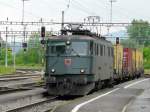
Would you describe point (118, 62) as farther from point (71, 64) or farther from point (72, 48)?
point (71, 64)

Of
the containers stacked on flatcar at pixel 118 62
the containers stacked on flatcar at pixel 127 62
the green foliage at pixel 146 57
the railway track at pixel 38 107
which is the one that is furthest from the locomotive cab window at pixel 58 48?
the green foliage at pixel 146 57

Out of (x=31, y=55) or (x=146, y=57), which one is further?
(x=31, y=55)

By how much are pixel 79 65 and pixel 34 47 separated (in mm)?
98523

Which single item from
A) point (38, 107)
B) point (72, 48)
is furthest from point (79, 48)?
point (38, 107)

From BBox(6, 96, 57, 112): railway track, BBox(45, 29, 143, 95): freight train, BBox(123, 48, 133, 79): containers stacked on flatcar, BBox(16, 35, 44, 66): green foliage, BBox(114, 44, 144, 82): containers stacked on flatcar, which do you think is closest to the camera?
BBox(6, 96, 57, 112): railway track

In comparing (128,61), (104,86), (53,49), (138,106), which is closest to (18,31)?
(128,61)

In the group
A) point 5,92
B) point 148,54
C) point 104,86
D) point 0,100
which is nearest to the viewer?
point 0,100

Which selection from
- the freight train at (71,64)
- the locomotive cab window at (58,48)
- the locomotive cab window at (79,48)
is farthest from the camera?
the locomotive cab window at (58,48)

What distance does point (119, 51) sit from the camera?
38.3m

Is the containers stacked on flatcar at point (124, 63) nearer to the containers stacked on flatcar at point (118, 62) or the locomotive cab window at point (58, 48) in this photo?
the containers stacked on flatcar at point (118, 62)

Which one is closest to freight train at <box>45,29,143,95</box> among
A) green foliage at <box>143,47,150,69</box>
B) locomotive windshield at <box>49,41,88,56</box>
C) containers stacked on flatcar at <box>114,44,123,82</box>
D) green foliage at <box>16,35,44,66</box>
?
locomotive windshield at <box>49,41,88,56</box>

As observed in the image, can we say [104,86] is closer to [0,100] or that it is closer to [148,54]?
[0,100]

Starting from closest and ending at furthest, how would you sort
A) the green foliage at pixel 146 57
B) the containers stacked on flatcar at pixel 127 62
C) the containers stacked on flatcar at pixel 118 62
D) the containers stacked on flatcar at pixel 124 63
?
the containers stacked on flatcar at pixel 118 62
the containers stacked on flatcar at pixel 124 63
the containers stacked on flatcar at pixel 127 62
the green foliage at pixel 146 57

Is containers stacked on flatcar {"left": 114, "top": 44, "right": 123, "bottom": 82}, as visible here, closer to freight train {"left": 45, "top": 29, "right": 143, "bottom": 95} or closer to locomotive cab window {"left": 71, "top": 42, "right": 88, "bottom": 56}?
freight train {"left": 45, "top": 29, "right": 143, "bottom": 95}
